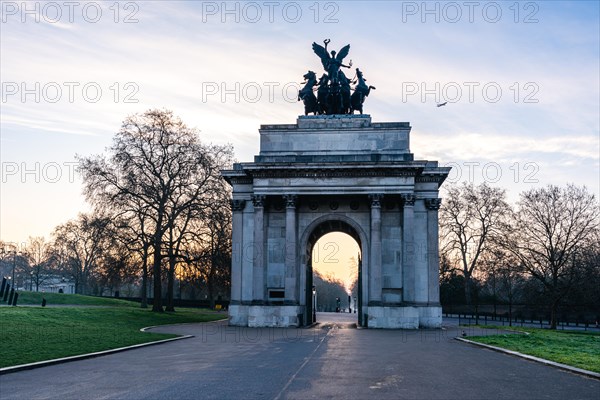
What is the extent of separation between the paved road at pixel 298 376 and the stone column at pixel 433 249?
68.3 ft

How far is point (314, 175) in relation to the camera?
142 ft

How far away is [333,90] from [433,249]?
44.8ft

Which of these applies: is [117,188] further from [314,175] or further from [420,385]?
[420,385]

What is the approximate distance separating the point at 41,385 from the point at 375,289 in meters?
29.9

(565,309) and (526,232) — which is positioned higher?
(526,232)

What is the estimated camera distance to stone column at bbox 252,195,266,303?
1721 inches

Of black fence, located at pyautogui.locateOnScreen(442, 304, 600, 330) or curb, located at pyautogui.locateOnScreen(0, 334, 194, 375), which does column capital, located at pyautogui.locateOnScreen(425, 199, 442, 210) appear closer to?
black fence, located at pyautogui.locateOnScreen(442, 304, 600, 330)

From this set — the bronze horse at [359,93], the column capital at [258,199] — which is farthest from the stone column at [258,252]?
the bronze horse at [359,93]

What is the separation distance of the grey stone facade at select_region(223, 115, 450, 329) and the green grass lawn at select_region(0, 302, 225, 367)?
9415 millimetres

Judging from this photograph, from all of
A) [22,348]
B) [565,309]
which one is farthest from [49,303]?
[565,309]

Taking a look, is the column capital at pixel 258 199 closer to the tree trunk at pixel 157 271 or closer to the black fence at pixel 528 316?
the tree trunk at pixel 157 271

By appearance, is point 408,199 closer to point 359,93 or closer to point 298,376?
point 359,93

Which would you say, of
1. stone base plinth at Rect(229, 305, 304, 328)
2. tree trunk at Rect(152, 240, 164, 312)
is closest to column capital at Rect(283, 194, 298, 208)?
stone base plinth at Rect(229, 305, 304, 328)

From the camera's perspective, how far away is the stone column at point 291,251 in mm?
42812
